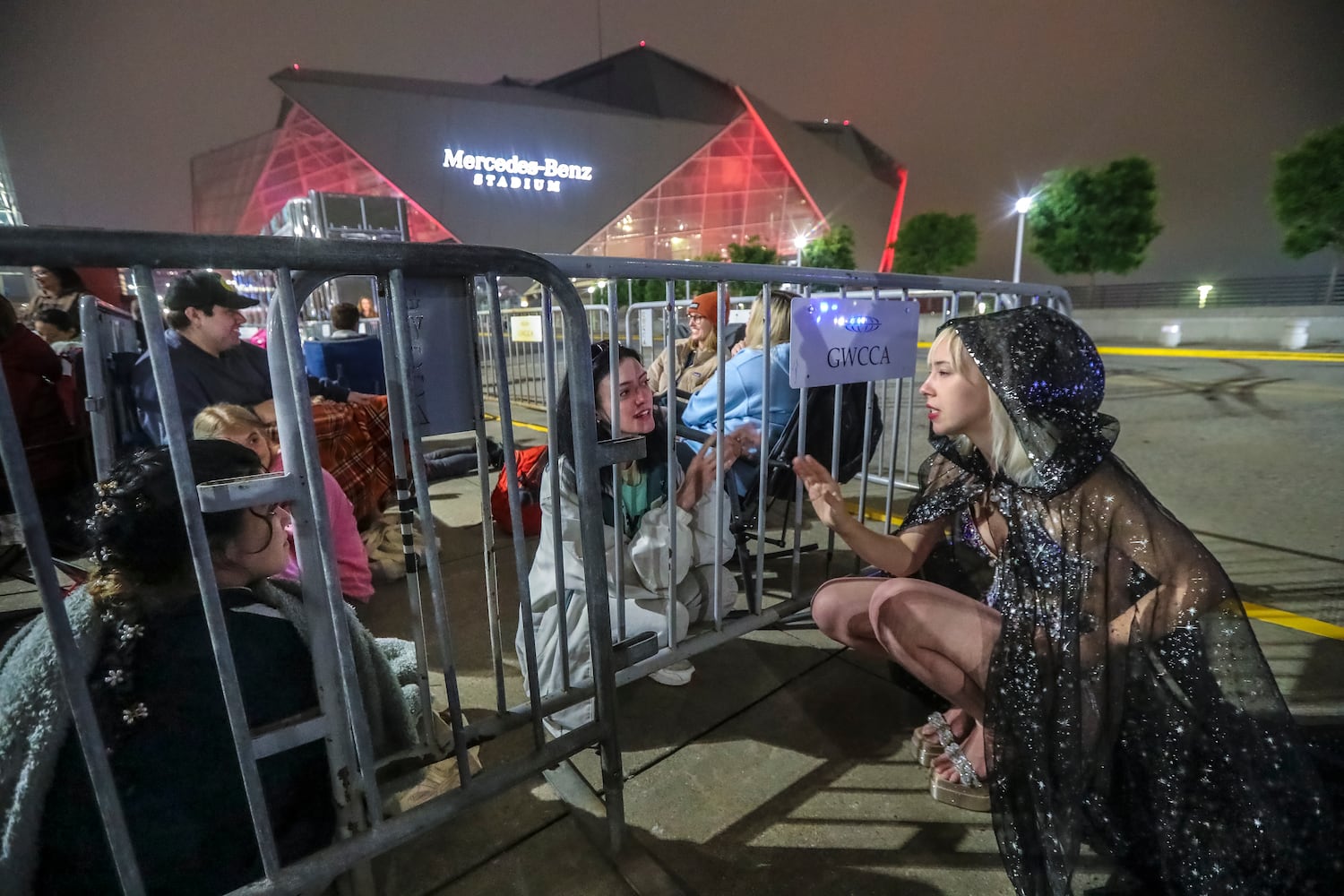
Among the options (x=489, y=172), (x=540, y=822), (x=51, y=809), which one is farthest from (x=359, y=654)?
(x=489, y=172)

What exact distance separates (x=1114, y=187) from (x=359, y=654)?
34.9 meters

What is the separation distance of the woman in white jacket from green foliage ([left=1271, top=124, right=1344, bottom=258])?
989 inches

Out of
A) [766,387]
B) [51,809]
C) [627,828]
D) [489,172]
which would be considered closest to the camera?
[51,809]

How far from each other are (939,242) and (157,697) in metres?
45.8

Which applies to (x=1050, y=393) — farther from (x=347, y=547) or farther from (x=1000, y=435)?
(x=347, y=547)

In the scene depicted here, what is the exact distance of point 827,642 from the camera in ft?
8.68

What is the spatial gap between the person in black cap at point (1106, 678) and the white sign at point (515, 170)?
155 feet

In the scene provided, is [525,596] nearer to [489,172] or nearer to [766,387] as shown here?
Result: [766,387]

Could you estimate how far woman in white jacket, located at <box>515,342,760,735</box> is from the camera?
199cm

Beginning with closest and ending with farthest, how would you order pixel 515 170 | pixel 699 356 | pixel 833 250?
pixel 699 356, pixel 833 250, pixel 515 170

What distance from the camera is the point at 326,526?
119cm

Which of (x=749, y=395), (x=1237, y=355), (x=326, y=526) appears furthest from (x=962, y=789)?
(x=1237, y=355)

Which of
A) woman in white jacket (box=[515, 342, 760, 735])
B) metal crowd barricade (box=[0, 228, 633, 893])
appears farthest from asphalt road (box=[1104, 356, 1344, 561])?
metal crowd barricade (box=[0, 228, 633, 893])

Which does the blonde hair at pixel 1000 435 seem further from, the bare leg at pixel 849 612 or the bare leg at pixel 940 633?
the bare leg at pixel 849 612
